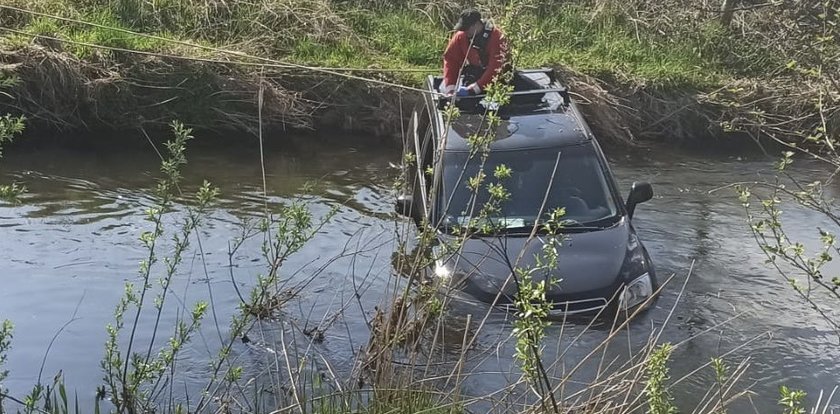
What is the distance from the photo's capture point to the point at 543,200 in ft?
21.7

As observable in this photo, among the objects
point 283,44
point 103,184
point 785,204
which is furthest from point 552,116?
point 283,44

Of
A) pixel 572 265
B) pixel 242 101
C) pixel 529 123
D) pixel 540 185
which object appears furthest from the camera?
pixel 242 101

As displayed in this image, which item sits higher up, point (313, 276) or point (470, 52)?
point (470, 52)

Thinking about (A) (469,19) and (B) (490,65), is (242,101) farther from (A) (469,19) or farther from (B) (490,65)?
(B) (490,65)

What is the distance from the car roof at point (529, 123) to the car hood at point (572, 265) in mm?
919

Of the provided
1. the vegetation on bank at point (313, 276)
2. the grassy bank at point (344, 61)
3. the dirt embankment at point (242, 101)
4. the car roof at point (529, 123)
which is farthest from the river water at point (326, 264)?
the car roof at point (529, 123)

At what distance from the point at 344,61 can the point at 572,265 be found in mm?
8555

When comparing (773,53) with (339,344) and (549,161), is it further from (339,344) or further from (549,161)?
(339,344)

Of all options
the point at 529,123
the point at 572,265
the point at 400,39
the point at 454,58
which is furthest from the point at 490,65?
the point at 400,39

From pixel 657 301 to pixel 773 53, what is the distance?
9445 mm

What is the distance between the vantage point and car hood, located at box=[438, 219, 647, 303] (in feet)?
21.7

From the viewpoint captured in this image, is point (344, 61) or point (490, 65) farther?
point (344, 61)

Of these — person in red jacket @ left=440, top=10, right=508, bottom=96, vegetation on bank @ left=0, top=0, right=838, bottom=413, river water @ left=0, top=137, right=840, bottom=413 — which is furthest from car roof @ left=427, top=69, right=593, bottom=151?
vegetation on bank @ left=0, top=0, right=838, bottom=413

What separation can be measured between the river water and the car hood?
0.28 m
